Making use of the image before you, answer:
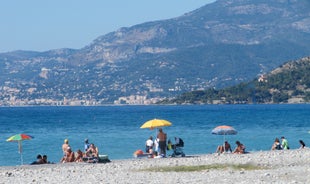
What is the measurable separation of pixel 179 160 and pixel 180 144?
2.68m

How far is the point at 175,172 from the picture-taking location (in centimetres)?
2938

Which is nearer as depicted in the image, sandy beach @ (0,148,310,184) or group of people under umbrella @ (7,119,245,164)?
sandy beach @ (0,148,310,184)

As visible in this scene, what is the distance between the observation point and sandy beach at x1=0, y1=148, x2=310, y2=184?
2630 centimetres

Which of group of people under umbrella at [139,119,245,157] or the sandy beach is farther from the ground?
group of people under umbrella at [139,119,245,157]

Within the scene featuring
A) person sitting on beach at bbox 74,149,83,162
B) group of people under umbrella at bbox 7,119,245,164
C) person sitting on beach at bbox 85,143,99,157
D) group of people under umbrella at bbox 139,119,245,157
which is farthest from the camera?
group of people under umbrella at bbox 139,119,245,157

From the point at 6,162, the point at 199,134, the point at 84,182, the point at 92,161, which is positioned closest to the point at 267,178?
the point at 84,182

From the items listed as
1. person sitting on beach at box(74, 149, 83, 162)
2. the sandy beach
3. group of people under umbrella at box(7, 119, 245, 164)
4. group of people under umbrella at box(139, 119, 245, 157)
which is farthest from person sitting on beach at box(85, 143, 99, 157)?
group of people under umbrella at box(139, 119, 245, 157)

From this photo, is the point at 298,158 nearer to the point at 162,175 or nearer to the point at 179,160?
the point at 179,160

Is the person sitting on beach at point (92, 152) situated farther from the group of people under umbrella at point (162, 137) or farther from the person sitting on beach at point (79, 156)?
the group of people under umbrella at point (162, 137)

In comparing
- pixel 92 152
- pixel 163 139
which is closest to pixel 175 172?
pixel 92 152

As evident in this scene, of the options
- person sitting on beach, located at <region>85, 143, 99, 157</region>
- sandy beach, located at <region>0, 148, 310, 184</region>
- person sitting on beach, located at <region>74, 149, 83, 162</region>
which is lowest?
sandy beach, located at <region>0, 148, 310, 184</region>

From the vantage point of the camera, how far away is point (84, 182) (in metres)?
26.1

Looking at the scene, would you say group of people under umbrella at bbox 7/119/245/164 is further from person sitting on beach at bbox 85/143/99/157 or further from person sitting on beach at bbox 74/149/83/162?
person sitting on beach at bbox 85/143/99/157

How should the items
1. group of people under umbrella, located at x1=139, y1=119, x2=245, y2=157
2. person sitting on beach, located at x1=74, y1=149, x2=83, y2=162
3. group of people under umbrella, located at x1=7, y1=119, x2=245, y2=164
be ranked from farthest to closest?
group of people under umbrella, located at x1=139, y1=119, x2=245, y2=157 → group of people under umbrella, located at x1=7, y1=119, x2=245, y2=164 → person sitting on beach, located at x1=74, y1=149, x2=83, y2=162
